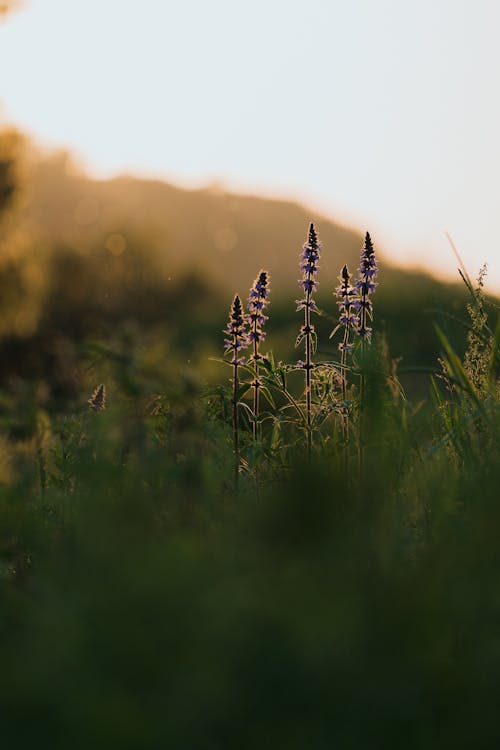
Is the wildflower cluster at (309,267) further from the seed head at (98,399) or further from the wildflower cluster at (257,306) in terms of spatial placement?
the seed head at (98,399)

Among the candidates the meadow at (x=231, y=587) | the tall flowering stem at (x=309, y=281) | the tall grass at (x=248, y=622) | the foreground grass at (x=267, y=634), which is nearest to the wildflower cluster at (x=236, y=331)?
the tall flowering stem at (x=309, y=281)

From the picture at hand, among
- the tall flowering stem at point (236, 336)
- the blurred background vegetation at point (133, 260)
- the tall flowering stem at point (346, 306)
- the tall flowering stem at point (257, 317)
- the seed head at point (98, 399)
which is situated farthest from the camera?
the blurred background vegetation at point (133, 260)

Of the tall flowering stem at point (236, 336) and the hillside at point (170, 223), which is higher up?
the hillside at point (170, 223)

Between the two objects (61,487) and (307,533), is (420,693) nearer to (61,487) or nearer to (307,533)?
(307,533)

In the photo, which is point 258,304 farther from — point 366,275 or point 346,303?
point 366,275

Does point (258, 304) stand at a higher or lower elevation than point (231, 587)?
higher

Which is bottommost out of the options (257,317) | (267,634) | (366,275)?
(267,634)

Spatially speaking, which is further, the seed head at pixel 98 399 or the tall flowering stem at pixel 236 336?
the tall flowering stem at pixel 236 336

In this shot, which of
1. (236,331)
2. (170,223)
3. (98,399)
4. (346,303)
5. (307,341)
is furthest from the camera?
(170,223)

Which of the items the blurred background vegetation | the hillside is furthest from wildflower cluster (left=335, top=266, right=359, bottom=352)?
the hillside

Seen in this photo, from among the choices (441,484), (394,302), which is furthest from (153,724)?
(394,302)

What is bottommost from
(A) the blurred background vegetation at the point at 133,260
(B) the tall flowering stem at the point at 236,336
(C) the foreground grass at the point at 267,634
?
(C) the foreground grass at the point at 267,634

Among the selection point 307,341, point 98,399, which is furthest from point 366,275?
point 98,399

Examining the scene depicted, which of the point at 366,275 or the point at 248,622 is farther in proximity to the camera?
the point at 366,275
